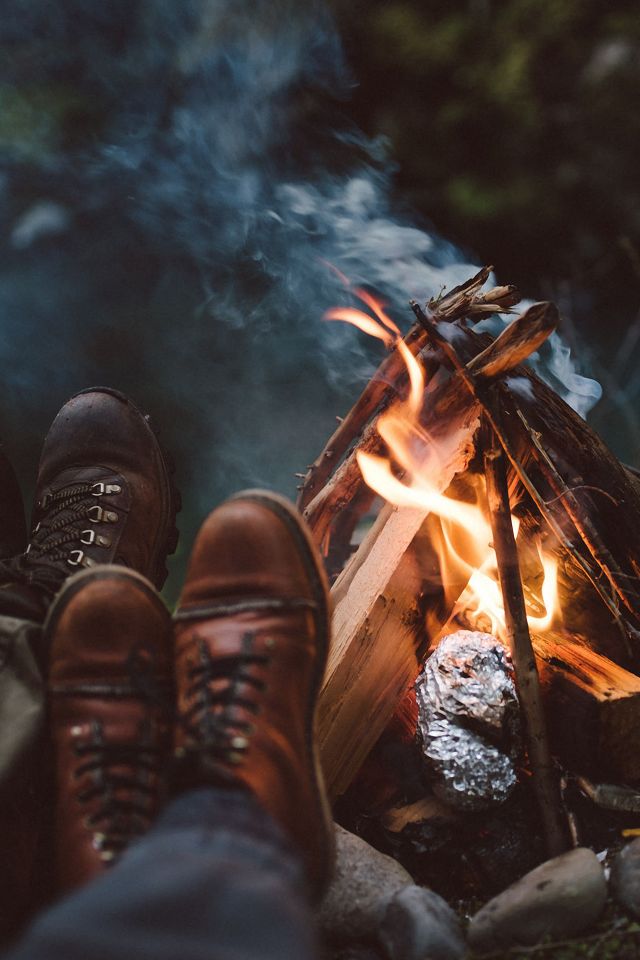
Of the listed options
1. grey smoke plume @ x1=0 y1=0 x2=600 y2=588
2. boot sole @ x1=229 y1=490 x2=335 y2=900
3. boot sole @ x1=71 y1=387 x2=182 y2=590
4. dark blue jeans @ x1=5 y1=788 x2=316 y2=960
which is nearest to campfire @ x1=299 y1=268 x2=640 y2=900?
boot sole @ x1=229 y1=490 x2=335 y2=900

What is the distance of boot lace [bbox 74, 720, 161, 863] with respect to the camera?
116 centimetres

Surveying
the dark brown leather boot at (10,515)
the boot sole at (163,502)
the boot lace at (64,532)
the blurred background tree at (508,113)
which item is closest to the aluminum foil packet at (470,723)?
the boot sole at (163,502)

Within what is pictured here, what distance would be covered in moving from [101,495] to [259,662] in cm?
100

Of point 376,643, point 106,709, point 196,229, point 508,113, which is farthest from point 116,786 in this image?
point 508,113

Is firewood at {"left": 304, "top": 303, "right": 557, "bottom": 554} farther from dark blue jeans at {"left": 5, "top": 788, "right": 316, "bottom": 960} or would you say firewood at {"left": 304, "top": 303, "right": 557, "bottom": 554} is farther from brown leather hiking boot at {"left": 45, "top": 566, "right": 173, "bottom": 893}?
dark blue jeans at {"left": 5, "top": 788, "right": 316, "bottom": 960}

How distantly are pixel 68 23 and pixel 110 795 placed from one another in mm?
3386

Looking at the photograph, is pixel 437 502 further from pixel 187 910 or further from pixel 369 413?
pixel 187 910

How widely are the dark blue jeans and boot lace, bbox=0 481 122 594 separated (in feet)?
3.43

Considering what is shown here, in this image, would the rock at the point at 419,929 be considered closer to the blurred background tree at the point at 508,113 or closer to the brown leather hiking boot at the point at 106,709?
the brown leather hiking boot at the point at 106,709

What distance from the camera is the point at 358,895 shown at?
4.30 ft

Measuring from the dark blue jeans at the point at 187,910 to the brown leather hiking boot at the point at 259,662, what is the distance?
0.26 meters

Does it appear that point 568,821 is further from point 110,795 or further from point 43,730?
point 43,730

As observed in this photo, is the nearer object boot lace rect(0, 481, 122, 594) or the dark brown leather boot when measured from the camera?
boot lace rect(0, 481, 122, 594)

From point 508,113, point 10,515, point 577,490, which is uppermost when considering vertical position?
point 508,113
